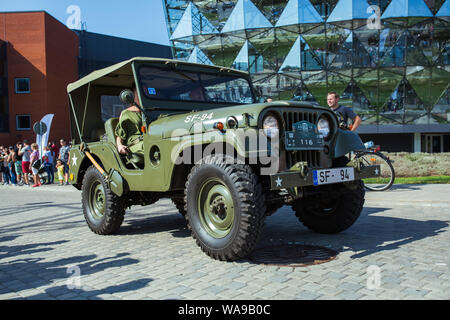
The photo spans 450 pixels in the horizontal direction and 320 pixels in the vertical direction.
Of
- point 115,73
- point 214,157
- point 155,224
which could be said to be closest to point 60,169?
point 155,224

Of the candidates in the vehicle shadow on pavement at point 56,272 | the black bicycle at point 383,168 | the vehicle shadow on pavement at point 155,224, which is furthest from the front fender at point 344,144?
the black bicycle at point 383,168

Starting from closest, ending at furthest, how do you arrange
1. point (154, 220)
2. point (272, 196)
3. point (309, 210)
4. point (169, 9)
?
point (272, 196)
point (309, 210)
point (154, 220)
point (169, 9)

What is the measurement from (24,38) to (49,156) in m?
21.6

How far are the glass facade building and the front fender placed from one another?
2276cm

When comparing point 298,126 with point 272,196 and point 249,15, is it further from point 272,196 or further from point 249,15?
point 249,15

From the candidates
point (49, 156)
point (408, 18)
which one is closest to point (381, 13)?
point (408, 18)

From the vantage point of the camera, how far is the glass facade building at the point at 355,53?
1038 inches

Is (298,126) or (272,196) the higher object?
(298,126)

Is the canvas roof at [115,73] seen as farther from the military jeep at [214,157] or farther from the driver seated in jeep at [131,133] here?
the driver seated in jeep at [131,133]

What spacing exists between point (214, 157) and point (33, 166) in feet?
49.3

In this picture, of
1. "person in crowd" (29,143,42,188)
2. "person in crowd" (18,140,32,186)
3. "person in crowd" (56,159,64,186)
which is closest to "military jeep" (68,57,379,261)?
"person in crowd" (56,159,64,186)

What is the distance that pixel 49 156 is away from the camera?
1792 cm

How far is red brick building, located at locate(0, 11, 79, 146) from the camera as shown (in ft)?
114

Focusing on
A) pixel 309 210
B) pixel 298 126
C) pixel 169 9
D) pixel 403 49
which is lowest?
pixel 309 210
